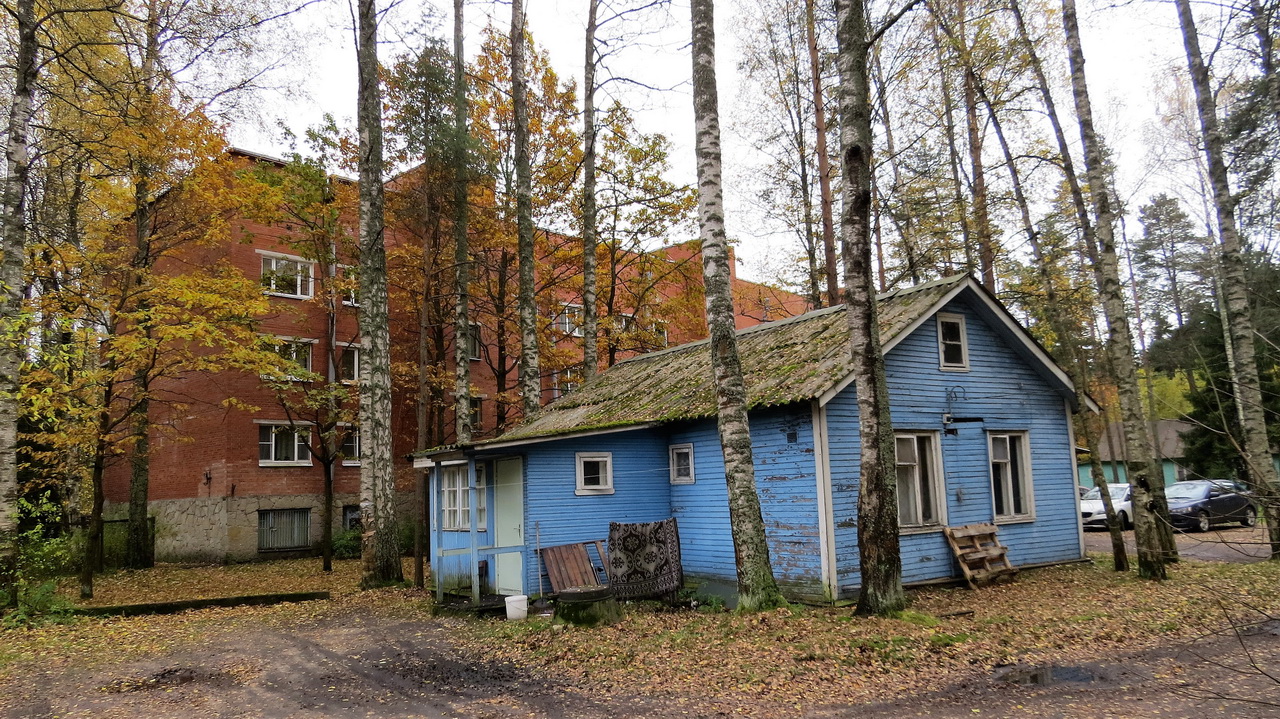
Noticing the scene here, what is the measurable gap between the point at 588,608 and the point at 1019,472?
9.61 m

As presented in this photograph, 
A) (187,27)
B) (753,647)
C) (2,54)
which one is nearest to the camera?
(753,647)

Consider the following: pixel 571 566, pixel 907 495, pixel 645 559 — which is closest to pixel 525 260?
pixel 571 566

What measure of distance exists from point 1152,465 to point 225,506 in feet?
81.7

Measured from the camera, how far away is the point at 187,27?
50.6ft

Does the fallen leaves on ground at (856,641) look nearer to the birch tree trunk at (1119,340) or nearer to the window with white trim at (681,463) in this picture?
the birch tree trunk at (1119,340)

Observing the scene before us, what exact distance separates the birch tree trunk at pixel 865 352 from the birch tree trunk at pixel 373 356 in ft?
35.2

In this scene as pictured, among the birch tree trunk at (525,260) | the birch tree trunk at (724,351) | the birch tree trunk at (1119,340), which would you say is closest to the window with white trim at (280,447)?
the birch tree trunk at (525,260)

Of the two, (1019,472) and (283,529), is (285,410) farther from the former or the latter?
(1019,472)

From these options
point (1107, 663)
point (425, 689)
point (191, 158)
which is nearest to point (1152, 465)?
point (1107, 663)

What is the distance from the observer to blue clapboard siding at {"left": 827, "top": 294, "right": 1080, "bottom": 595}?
1324cm

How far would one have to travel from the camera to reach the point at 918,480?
46.9ft

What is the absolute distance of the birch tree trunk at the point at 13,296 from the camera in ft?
41.8

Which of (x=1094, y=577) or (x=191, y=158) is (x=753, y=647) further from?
(x=191, y=158)

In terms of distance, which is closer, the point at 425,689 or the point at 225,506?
the point at 425,689
